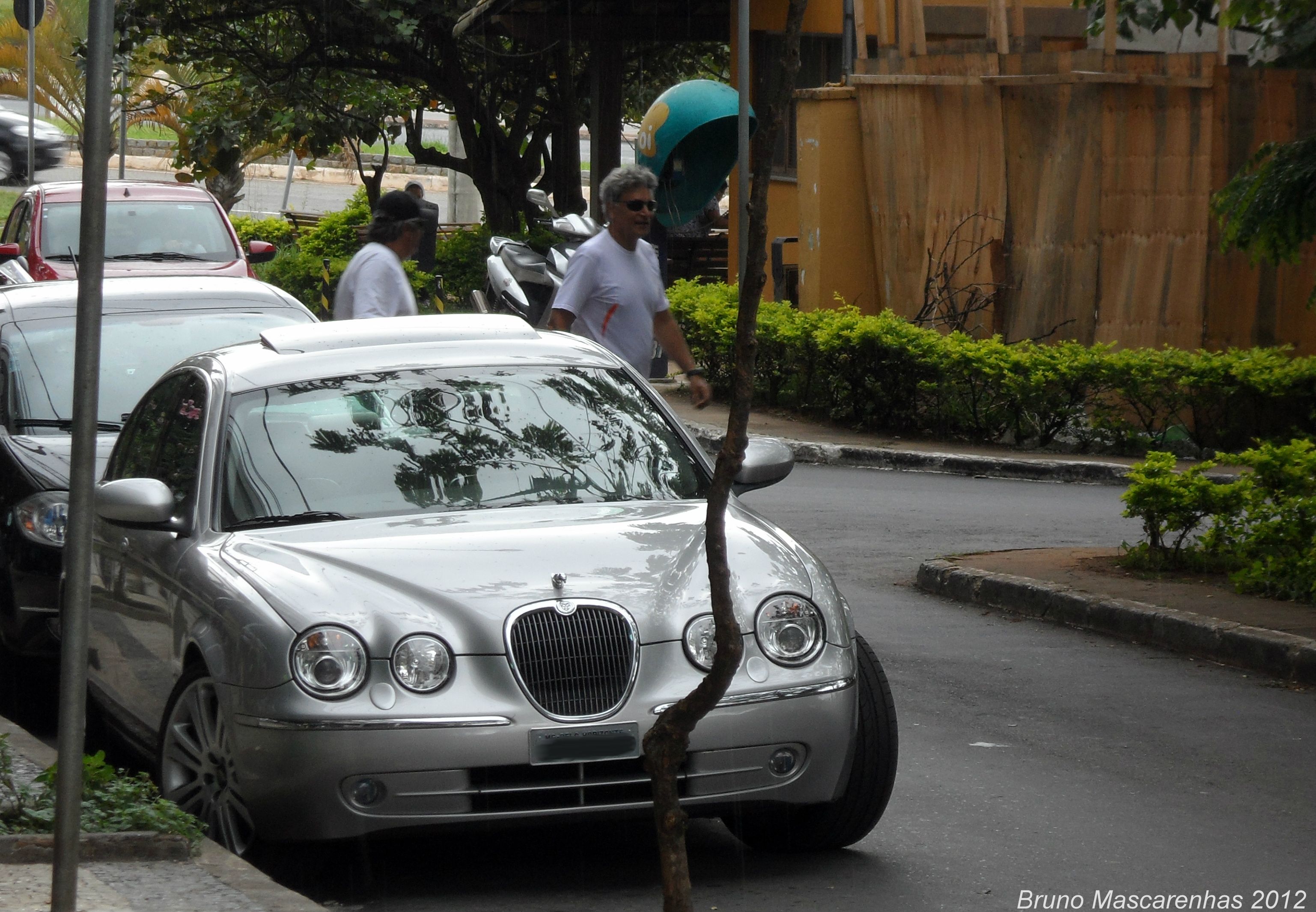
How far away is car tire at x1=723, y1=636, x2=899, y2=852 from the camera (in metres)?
5.41

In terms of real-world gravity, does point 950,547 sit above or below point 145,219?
below

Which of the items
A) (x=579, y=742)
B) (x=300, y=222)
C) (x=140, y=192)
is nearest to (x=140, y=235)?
(x=140, y=192)

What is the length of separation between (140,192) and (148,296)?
9863mm

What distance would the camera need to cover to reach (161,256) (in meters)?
18.1

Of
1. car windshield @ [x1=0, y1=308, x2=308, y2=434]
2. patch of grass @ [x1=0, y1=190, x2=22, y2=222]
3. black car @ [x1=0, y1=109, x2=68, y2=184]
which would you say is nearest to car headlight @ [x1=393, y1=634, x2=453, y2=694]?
car windshield @ [x1=0, y1=308, x2=308, y2=434]

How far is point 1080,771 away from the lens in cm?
642

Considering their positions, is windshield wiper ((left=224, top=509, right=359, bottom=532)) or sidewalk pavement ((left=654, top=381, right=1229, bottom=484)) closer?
windshield wiper ((left=224, top=509, right=359, bottom=532))

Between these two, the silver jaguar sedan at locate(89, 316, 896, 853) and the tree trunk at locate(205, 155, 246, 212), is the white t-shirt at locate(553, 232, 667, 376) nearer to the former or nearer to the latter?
the silver jaguar sedan at locate(89, 316, 896, 853)

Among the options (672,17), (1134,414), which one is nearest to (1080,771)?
(1134,414)

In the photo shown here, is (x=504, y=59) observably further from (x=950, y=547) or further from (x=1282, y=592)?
(x=1282, y=592)

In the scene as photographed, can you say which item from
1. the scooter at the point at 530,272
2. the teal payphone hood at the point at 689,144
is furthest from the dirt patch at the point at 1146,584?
the teal payphone hood at the point at 689,144

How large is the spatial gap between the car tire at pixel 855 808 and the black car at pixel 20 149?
82.7 feet

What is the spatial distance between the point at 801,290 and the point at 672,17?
7.54m

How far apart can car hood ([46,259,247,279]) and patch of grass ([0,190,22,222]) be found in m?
27.3
